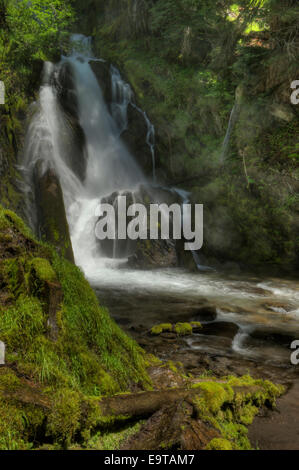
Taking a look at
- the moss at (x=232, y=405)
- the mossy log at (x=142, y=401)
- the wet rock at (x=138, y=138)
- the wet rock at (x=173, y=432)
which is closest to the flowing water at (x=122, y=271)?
the wet rock at (x=138, y=138)

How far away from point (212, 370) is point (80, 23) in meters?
28.7

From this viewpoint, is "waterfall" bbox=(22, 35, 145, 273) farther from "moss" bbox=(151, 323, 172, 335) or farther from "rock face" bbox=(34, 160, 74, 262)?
"moss" bbox=(151, 323, 172, 335)

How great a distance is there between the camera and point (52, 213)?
8430 mm

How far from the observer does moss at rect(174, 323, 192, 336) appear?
5.13m

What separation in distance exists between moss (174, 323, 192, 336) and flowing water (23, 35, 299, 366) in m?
0.19

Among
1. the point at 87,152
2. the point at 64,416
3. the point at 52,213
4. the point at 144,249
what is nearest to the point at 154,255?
the point at 144,249

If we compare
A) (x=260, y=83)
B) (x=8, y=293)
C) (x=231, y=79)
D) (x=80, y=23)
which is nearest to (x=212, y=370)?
(x=8, y=293)

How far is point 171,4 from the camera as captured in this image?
1523 centimetres

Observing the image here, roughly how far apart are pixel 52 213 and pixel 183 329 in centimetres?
538

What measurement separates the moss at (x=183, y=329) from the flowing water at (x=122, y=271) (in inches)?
7.6

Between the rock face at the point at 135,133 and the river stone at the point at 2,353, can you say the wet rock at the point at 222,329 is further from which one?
the rock face at the point at 135,133

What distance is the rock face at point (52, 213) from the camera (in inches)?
320

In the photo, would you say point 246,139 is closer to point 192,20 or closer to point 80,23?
point 192,20
